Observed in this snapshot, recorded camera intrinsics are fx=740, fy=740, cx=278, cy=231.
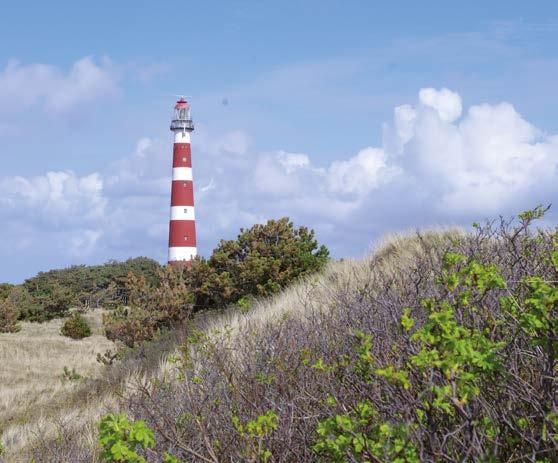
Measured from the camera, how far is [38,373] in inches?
802

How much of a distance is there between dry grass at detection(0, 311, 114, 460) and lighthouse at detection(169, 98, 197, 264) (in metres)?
4.98

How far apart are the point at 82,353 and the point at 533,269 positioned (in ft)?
68.7

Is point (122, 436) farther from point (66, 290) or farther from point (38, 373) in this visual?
point (66, 290)

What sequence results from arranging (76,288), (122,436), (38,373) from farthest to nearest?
(76,288) < (38,373) < (122,436)

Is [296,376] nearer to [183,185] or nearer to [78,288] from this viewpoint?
[183,185]

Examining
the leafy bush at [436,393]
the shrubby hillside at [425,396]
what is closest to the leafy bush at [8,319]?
the shrubby hillside at [425,396]

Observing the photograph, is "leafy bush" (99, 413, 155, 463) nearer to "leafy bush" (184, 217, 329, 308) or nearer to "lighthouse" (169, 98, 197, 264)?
"leafy bush" (184, 217, 329, 308)

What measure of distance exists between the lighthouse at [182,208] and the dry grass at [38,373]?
4977 millimetres

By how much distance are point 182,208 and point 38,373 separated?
14853 millimetres

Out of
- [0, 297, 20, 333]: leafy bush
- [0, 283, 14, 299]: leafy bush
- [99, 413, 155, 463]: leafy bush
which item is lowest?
[99, 413, 155, 463]: leafy bush

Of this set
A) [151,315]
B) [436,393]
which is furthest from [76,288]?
[436,393]

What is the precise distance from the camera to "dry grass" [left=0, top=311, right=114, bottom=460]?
12.0m

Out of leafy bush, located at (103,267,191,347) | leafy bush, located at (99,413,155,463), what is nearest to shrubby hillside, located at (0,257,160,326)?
leafy bush, located at (103,267,191,347)

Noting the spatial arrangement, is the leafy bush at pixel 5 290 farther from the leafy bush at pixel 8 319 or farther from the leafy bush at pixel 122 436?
the leafy bush at pixel 122 436
